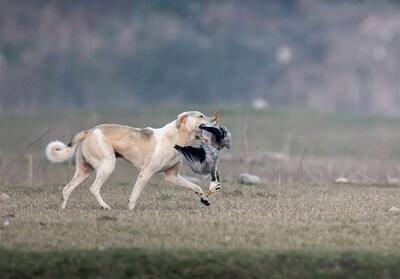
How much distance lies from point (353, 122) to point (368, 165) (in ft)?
39.8

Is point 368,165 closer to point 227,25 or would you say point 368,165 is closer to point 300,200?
point 300,200

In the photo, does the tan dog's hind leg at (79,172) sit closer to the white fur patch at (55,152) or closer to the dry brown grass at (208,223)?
the white fur patch at (55,152)

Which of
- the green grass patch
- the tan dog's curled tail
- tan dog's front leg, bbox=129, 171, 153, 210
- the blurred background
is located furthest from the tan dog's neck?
the blurred background

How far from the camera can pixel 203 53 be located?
51812mm

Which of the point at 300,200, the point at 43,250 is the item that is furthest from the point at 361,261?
the point at 300,200

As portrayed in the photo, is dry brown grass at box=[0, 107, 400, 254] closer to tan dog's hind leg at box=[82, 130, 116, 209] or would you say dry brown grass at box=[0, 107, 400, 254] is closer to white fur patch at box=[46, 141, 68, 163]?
tan dog's hind leg at box=[82, 130, 116, 209]

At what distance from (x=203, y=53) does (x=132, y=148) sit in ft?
121

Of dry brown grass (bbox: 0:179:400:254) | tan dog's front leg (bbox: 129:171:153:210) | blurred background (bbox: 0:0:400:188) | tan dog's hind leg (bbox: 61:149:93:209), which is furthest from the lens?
blurred background (bbox: 0:0:400:188)

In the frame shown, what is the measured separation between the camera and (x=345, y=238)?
1290cm

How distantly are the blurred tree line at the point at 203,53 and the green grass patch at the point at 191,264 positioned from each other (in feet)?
119

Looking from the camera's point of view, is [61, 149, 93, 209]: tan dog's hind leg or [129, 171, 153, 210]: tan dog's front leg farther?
[61, 149, 93, 209]: tan dog's hind leg

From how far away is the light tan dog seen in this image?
1489 centimetres

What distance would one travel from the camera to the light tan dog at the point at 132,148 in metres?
14.9

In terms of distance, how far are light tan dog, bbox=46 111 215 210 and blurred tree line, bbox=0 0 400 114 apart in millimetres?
33138
